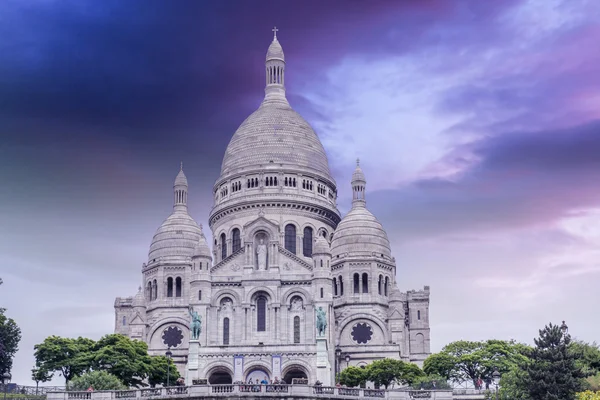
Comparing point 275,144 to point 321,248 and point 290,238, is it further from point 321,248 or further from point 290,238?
point 321,248

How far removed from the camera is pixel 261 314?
121 meters

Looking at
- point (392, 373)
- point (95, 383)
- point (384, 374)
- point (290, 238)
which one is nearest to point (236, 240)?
point (290, 238)

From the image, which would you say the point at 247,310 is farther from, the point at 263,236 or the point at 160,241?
the point at 160,241

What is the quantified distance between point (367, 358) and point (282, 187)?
23.5 metres

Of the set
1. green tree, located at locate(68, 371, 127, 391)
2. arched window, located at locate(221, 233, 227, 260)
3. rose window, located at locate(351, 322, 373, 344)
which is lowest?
green tree, located at locate(68, 371, 127, 391)

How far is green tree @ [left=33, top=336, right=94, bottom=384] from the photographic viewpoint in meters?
103

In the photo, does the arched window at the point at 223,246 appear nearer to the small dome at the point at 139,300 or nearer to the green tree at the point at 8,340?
the small dome at the point at 139,300

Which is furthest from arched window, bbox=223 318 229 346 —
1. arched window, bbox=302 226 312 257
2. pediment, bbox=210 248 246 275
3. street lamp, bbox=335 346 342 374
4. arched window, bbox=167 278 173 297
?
arched window, bbox=302 226 312 257

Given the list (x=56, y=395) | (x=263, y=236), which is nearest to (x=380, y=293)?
(x=263, y=236)

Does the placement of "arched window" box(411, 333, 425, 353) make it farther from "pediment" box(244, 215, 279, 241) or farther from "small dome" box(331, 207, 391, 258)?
"pediment" box(244, 215, 279, 241)

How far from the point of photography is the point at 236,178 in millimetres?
140125

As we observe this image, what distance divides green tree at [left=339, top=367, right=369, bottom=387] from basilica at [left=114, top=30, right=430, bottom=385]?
2276 millimetres

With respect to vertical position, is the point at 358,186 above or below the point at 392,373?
above

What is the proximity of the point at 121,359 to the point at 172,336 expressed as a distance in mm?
28872
